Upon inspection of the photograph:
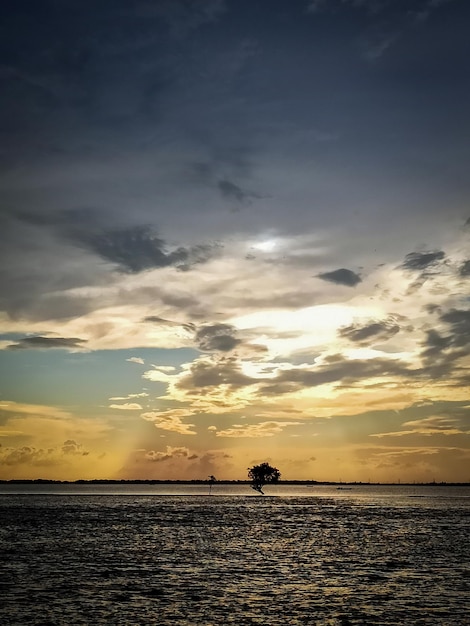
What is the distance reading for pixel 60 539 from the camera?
74500mm

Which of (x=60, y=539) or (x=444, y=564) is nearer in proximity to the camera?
(x=444, y=564)

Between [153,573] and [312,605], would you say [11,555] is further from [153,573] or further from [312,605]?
[312,605]

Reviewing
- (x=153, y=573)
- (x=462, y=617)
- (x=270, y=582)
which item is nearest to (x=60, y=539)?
(x=153, y=573)

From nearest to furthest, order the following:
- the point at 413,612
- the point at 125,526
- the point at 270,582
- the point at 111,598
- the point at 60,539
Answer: the point at 413,612 < the point at 111,598 < the point at 270,582 < the point at 60,539 < the point at 125,526

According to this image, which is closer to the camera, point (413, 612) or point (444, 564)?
point (413, 612)

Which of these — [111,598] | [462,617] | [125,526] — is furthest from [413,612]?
[125,526]

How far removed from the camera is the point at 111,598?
36.8 meters

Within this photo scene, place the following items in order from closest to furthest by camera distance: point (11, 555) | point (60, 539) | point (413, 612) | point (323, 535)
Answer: point (413, 612) < point (11, 555) < point (60, 539) < point (323, 535)

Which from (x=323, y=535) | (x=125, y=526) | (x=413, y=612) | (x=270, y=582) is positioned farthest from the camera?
(x=125, y=526)

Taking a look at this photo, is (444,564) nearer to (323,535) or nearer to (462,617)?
(462,617)

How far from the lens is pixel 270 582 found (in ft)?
141

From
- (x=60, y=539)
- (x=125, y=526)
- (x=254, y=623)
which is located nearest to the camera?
(x=254, y=623)

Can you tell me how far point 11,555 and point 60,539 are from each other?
59.7 ft

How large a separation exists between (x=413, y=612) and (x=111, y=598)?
54.3ft
